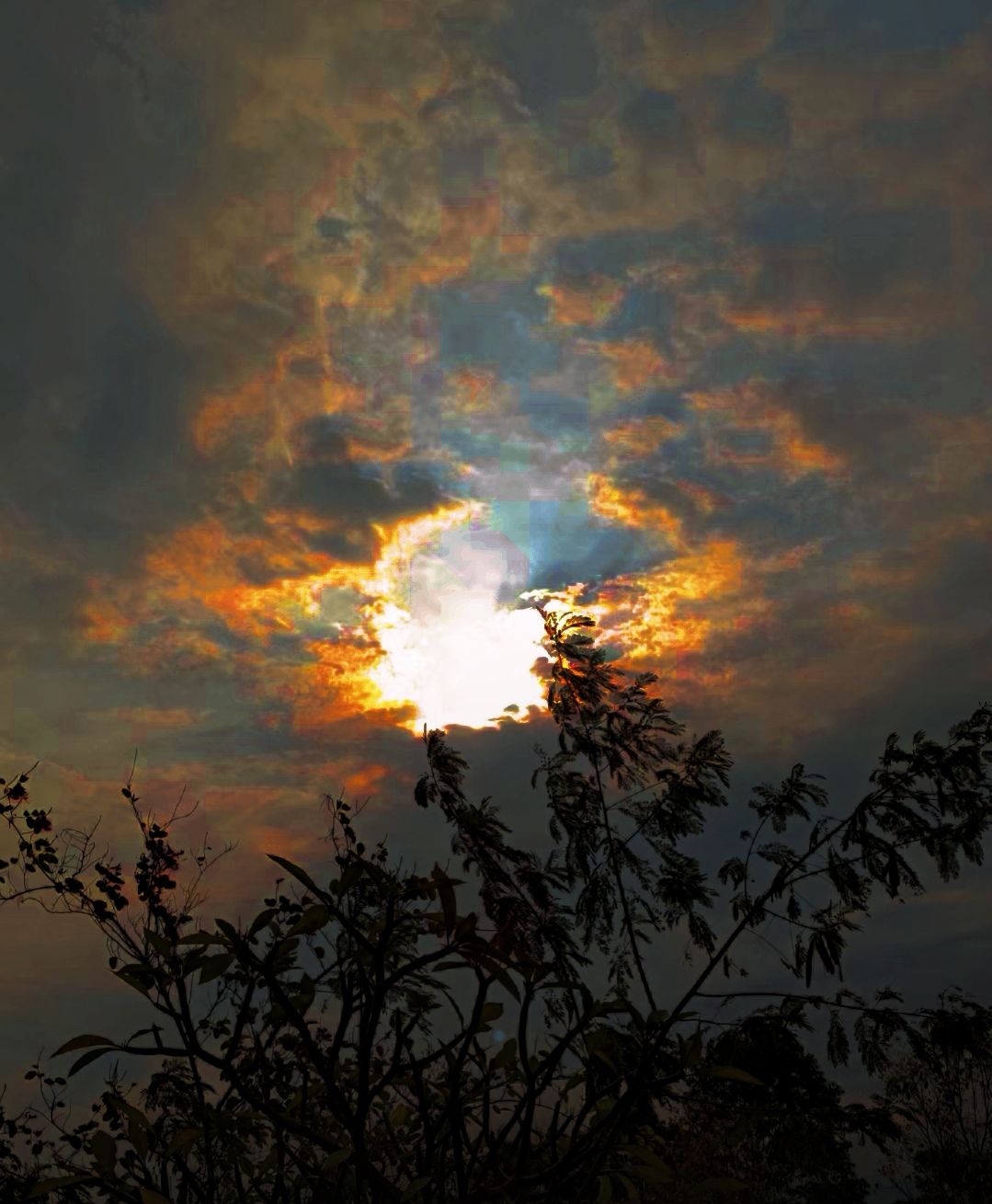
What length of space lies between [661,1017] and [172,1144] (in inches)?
54.1

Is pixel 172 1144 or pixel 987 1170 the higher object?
pixel 172 1144


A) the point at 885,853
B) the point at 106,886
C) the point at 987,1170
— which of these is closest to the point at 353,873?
the point at 106,886

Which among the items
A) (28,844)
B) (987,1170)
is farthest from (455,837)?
(987,1170)

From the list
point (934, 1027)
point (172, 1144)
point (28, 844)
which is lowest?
point (934, 1027)

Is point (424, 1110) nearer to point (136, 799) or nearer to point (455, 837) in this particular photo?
point (136, 799)

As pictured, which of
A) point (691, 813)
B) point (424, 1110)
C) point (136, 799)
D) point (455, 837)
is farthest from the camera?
point (691, 813)

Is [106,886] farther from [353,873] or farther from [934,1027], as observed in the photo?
[934,1027]

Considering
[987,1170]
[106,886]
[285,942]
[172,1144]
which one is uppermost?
[106,886]

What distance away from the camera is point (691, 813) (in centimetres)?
907

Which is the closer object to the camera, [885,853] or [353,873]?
[353,873]

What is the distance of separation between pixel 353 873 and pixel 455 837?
18.3 ft

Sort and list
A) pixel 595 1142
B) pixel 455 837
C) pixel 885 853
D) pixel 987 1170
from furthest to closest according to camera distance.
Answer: pixel 987 1170
pixel 455 837
pixel 885 853
pixel 595 1142

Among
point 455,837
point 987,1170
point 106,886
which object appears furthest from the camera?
point 987,1170

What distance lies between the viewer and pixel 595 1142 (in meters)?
2.41
